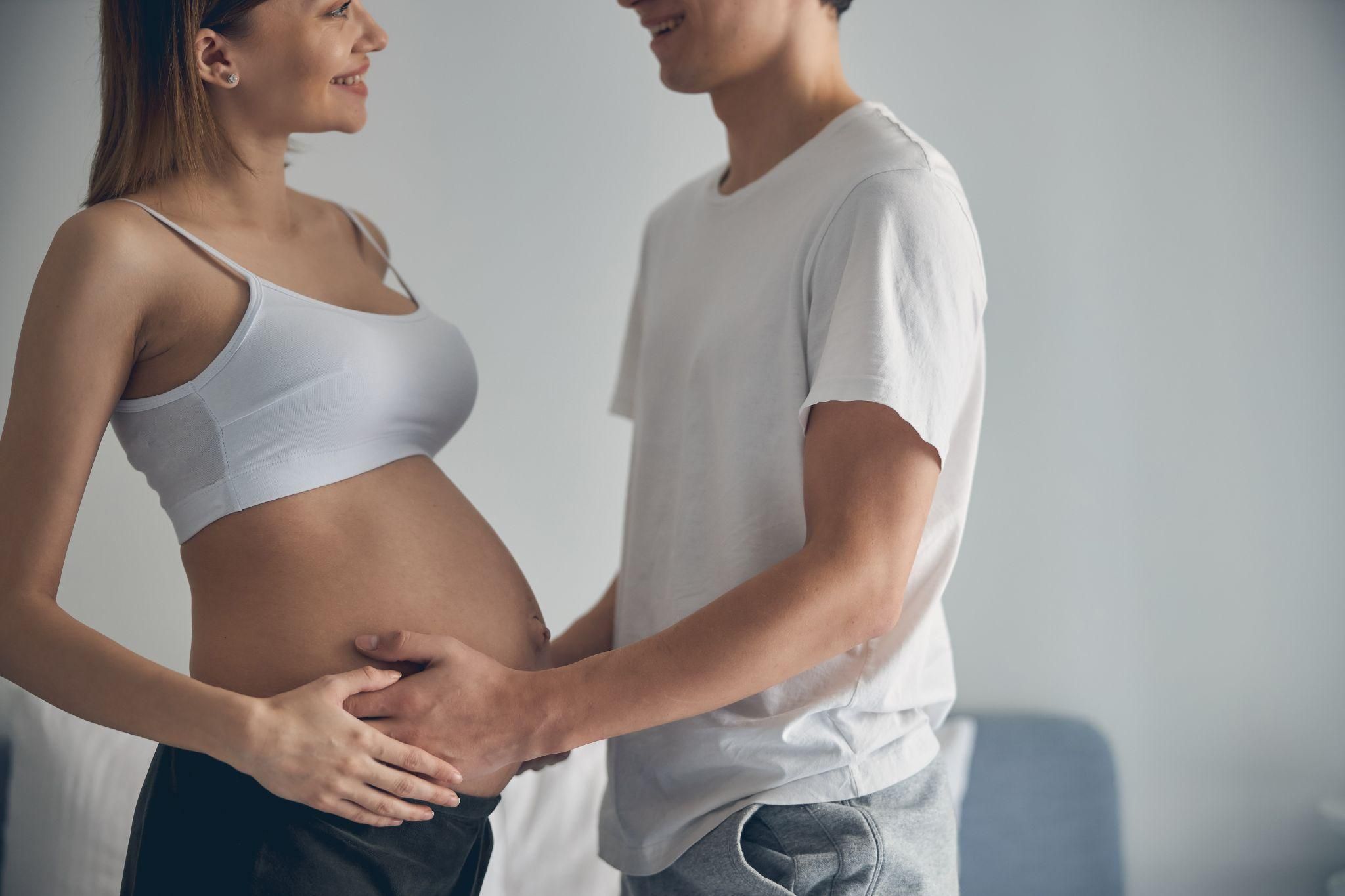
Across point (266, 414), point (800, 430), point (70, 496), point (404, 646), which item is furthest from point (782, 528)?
point (70, 496)

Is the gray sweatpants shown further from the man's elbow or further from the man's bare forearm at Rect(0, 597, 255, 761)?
the man's bare forearm at Rect(0, 597, 255, 761)

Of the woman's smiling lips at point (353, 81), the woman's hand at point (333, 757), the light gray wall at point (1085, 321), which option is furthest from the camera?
the light gray wall at point (1085, 321)

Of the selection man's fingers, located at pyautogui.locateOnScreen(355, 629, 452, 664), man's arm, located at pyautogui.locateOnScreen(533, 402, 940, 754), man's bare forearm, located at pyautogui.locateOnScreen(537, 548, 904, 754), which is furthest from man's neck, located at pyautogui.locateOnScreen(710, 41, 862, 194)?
man's fingers, located at pyautogui.locateOnScreen(355, 629, 452, 664)

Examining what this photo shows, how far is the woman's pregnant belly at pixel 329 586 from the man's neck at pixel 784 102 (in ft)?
1.56

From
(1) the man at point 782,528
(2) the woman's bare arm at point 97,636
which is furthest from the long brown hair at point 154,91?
(1) the man at point 782,528

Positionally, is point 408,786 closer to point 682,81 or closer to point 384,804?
point 384,804

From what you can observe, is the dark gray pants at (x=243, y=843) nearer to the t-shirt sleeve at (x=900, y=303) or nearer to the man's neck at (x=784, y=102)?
the t-shirt sleeve at (x=900, y=303)

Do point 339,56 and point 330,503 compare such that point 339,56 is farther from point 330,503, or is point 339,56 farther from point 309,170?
point 309,170

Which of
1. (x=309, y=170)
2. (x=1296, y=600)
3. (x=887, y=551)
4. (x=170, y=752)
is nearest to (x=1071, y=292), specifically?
(x=1296, y=600)

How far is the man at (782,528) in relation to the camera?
75cm

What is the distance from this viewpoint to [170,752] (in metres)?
0.79

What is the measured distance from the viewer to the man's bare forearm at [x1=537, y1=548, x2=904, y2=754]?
0.74 metres

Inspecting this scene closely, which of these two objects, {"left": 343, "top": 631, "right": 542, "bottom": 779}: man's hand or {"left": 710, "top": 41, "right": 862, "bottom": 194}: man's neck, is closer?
{"left": 343, "top": 631, "right": 542, "bottom": 779}: man's hand

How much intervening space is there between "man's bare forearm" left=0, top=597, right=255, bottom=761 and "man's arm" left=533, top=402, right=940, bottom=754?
232mm
